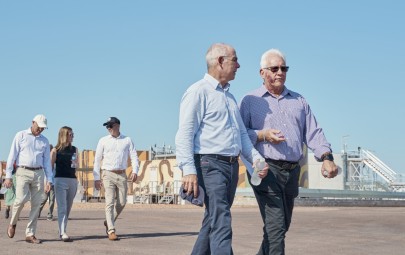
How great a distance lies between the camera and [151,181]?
53781 mm

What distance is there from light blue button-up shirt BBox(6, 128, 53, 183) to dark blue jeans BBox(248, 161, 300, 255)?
5674mm

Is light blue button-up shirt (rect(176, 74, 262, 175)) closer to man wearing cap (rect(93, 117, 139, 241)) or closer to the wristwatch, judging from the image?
the wristwatch

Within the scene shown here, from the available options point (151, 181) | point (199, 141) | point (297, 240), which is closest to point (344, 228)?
point (297, 240)

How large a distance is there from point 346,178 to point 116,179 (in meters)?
54.6

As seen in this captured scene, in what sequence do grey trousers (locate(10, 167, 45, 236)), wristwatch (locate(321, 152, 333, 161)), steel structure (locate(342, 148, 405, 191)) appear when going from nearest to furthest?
wristwatch (locate(321, 152, 333, 161)) < grey trousers (locate(10, 167, 45, 236)) < steel structure (locate(342, 148, 405, 191))

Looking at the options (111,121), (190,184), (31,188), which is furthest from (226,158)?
(111,121)

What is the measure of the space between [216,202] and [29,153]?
20.4 feet

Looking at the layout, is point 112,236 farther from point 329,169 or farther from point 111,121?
point 329,169

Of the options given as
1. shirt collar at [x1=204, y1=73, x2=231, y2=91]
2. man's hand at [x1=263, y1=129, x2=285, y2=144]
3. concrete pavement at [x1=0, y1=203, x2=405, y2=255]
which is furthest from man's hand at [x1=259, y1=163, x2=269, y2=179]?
concrete pavement at [x1=0, y1=203, x2=405, y2=255]

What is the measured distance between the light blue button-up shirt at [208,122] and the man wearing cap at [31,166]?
579cm

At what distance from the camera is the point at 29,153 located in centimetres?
1158

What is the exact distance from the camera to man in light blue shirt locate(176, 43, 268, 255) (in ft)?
19.6

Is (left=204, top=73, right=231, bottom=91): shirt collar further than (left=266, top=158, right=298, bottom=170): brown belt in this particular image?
No

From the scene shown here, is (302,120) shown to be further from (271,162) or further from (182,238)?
(182,238)
